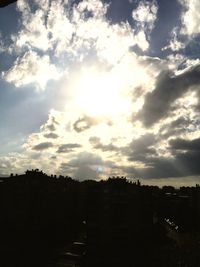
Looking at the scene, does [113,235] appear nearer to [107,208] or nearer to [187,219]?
[107,208]

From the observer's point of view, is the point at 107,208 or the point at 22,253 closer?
the point at 107,208

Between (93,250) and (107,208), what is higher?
(107,208)

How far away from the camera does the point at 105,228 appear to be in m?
32.0

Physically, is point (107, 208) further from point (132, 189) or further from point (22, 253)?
point (22, 253)

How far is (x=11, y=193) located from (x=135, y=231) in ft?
87.5

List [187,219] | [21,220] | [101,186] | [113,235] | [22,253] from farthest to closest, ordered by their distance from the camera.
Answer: [21,220]
[187,219]
[22,253]
[101,186]
[113,235]

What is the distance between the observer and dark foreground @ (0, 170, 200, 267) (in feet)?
102

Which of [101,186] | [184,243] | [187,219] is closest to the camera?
[184,243]

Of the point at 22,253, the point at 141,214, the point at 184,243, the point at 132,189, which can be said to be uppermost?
the point at 132,189

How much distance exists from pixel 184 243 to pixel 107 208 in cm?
848

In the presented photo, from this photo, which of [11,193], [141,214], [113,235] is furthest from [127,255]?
[11,193]

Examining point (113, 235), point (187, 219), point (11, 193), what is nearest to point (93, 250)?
point (113, 235)

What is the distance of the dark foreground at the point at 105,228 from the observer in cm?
3108

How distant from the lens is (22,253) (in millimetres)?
40344
